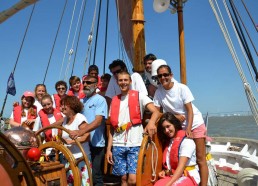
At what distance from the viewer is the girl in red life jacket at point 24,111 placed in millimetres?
3865

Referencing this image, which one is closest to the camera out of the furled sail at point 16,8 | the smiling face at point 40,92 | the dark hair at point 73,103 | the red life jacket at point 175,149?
the furled sail at point 16,8

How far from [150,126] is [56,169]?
2.90 ft

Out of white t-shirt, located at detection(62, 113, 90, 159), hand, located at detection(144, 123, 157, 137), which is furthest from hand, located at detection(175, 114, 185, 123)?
white t-shirt, located at detection(62, 113, 90, 159)

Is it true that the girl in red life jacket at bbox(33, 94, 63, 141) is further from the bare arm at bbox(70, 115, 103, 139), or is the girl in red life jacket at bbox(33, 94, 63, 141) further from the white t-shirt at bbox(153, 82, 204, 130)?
the white t-shirt at bbox(153, 82, 204, 130)

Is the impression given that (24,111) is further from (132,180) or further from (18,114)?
(132,180)

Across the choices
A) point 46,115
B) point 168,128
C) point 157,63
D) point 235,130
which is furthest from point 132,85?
point 235,130

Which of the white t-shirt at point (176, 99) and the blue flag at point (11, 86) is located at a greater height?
the blue flag at point (11, 86)

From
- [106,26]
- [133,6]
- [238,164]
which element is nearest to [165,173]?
[133,6]

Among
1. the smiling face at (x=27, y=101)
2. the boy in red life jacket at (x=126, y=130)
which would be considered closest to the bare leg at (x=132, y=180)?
the boy in red life jacket at (x=126, y=130)

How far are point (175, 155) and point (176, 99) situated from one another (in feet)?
2.10

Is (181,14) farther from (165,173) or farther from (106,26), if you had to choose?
(106,26)

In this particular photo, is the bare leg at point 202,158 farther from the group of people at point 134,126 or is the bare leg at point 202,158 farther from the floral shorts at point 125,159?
the floral shorts at point 125,159

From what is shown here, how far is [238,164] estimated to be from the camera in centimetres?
598

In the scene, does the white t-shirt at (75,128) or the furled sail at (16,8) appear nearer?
the furled sail at (16,8)
